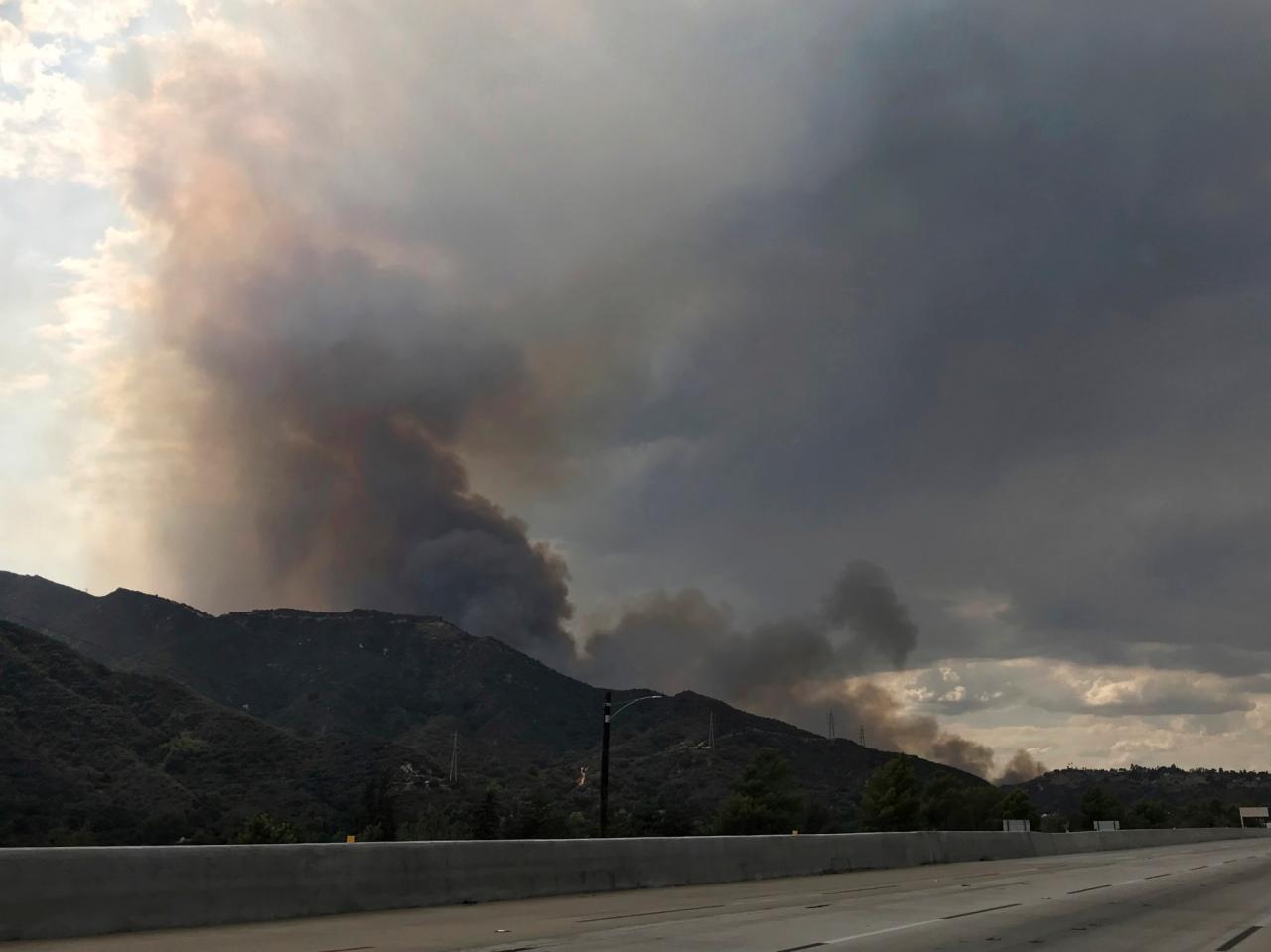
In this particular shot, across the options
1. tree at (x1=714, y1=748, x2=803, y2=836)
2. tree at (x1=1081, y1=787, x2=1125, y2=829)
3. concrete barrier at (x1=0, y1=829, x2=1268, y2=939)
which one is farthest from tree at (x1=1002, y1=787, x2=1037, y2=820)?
concrete barrier at (x1=0, y1=829, x2=1268, y2=939)

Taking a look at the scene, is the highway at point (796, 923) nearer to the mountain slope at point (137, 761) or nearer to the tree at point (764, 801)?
the mountain slope at point (137, 761)

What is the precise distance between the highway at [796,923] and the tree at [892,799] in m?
137

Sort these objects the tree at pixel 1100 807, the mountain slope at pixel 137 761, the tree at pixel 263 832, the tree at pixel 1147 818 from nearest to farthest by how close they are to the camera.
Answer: the tree at pixel 263 832 < the mountain slope at pixel 137 761 < the tree at pixel 1147 818 < the tree at pixel 1100 807

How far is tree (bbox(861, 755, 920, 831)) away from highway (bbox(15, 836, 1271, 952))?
13725 cm

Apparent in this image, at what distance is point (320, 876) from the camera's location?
55.8 feet

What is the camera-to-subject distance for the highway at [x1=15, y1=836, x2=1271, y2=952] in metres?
13.2

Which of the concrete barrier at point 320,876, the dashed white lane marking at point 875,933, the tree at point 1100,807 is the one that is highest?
the tree at point 1100,807

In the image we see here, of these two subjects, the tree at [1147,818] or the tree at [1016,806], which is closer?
the tree at [1147,818]

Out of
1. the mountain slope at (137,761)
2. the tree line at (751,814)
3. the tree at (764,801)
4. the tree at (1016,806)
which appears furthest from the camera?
the tree at (1016,806)

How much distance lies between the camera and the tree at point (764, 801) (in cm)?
13788

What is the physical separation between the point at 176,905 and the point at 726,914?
26.0ft

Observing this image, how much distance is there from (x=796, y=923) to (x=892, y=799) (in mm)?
151473

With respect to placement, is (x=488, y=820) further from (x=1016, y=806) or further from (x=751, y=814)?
(x=1016, y=806)

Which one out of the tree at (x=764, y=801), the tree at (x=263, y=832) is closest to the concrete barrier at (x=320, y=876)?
the tree at (x=263, y=832)
